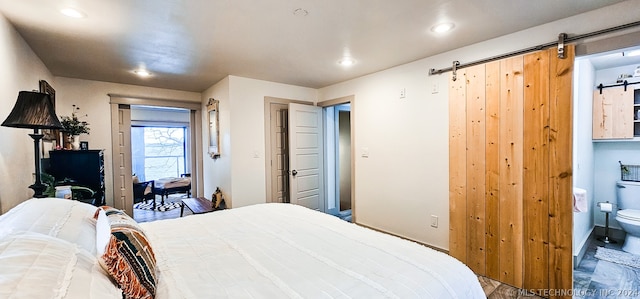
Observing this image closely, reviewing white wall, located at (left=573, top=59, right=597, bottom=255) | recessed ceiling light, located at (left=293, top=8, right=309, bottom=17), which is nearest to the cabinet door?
white wall, located at (left=573, top=59, right=597, bottom=255)

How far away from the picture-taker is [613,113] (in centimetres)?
342

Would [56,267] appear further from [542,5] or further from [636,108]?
[636,108]

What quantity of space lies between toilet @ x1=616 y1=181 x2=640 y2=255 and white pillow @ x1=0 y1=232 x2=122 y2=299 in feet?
15.9

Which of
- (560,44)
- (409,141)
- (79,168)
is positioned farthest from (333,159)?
(79,168)

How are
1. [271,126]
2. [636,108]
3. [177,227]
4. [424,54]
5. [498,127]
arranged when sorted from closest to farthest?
[177,227]
[498,127]
[424,54]
[636,108]
[271,126]

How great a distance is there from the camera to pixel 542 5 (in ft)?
6.23

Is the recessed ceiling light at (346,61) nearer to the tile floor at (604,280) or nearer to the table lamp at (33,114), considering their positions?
the table lamp at (33,114)

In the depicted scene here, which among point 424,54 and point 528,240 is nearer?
point 528,240

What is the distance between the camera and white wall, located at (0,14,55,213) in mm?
1797

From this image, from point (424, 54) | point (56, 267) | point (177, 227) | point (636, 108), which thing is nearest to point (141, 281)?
point (56, 267)

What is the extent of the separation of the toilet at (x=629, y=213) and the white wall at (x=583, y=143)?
0.27m

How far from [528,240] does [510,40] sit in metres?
1.79

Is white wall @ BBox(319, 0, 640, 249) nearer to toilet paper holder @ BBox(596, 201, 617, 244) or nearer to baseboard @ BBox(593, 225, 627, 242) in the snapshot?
toilet paper holder @ BBox(596, 201, 617, 244)

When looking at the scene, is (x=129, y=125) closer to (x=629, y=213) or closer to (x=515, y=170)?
(x=515, y=170)
